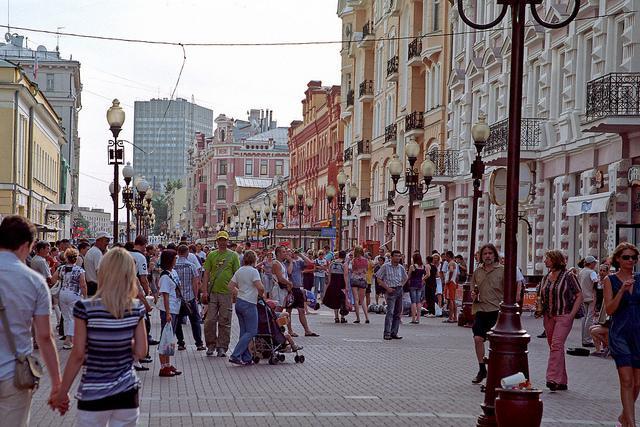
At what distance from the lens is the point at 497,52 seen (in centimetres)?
3822

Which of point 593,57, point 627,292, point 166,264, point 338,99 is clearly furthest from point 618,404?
point 338,99

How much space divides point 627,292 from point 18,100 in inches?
1961

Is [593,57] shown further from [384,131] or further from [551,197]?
[384,131]

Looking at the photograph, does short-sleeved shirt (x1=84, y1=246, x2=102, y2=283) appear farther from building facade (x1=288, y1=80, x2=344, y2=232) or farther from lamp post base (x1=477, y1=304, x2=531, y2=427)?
building facade (x1=288, y1=80, x2=344, y2=232)

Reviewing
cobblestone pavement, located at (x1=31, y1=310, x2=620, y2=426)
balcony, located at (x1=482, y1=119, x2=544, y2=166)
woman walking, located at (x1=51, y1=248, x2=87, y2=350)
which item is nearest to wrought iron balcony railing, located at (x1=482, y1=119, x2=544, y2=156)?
balcony, located at (x1=482, y1=119, x2=544, y2=166)

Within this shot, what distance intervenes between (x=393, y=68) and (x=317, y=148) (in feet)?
93.9

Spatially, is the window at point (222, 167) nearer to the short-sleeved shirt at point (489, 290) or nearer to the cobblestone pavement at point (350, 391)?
the cobblestone pavement at point (350, 391)

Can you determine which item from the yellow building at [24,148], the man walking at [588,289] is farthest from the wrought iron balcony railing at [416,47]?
the man walking at [588,289]

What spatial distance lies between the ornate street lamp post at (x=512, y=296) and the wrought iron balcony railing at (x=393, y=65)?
44.6 metres

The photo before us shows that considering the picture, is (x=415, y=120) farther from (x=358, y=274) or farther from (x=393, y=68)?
(x=358, y=274)

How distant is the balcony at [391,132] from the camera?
5501 cm

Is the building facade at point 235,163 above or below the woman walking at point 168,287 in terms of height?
above

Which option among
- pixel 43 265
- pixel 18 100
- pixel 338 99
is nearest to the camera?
pixel 43 265

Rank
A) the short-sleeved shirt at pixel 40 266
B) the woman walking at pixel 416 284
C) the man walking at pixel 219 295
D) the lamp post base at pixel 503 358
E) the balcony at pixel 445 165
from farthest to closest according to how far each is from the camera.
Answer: the balcony at pixel 445 165 < the woman walking at pixel 416 284 < the short-sleeved shirt at pixel 40 266 < the man walking at pixel 219 295 < the lamp post base at pixel 503 358
